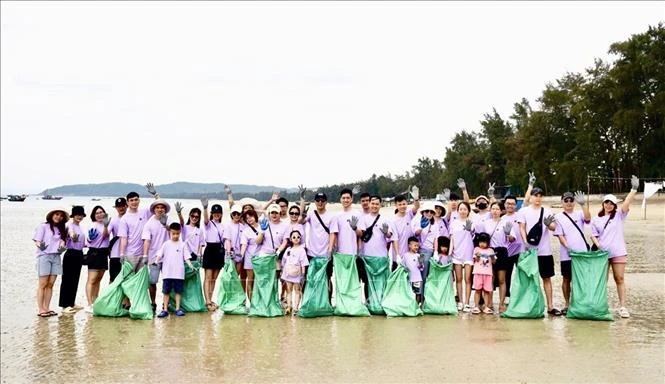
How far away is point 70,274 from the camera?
9.09m

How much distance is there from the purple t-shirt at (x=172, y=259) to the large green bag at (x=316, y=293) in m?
1.86

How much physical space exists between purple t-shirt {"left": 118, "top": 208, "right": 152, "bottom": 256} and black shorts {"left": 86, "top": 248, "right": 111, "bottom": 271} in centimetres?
49

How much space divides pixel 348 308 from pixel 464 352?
2321 millimetres

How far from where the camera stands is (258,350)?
680 cm

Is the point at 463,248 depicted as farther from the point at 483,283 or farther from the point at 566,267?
the point at 566,267

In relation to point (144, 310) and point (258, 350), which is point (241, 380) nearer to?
point (258, 350)

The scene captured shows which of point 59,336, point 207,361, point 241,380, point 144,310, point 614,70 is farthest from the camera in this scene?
point 614,70

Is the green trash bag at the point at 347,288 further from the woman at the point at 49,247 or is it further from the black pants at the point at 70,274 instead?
the woman at the point at 49,247

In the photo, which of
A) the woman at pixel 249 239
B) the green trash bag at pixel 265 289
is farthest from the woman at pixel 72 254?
the green trash bag at pixel 265 289

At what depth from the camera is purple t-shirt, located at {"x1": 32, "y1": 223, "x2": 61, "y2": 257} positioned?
872cm

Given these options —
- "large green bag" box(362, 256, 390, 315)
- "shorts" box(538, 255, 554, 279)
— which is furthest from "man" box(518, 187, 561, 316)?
"large green bag" box(362, 256, 390, 315)

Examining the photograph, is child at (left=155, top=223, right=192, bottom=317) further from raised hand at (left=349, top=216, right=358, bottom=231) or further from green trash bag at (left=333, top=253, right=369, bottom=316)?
raised hand at (left=349, top=216, right=358, bottom=231)

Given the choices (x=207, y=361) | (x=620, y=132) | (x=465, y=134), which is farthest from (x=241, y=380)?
(x=465, y=134)

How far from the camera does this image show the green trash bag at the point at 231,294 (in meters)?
8.80
